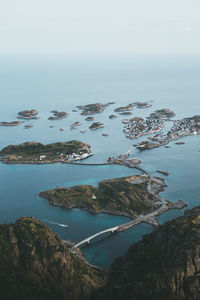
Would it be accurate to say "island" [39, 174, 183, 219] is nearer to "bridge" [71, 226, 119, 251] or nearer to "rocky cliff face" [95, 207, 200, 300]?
"bridge" [71, 226, 119, 251]

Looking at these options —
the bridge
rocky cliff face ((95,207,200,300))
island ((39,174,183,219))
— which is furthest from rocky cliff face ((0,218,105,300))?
island ((39,174,183,219))

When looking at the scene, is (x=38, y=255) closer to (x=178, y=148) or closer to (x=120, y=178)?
(x=120, y=178)

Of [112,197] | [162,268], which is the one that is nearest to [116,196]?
[112,197]

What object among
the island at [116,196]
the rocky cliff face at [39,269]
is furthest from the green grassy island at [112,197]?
the rocky cliff face at [39,269]

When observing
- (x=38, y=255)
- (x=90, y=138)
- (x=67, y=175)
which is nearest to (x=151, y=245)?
(x=38, y=255)

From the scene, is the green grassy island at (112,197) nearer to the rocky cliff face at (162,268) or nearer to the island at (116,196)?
the island at (116,196)
